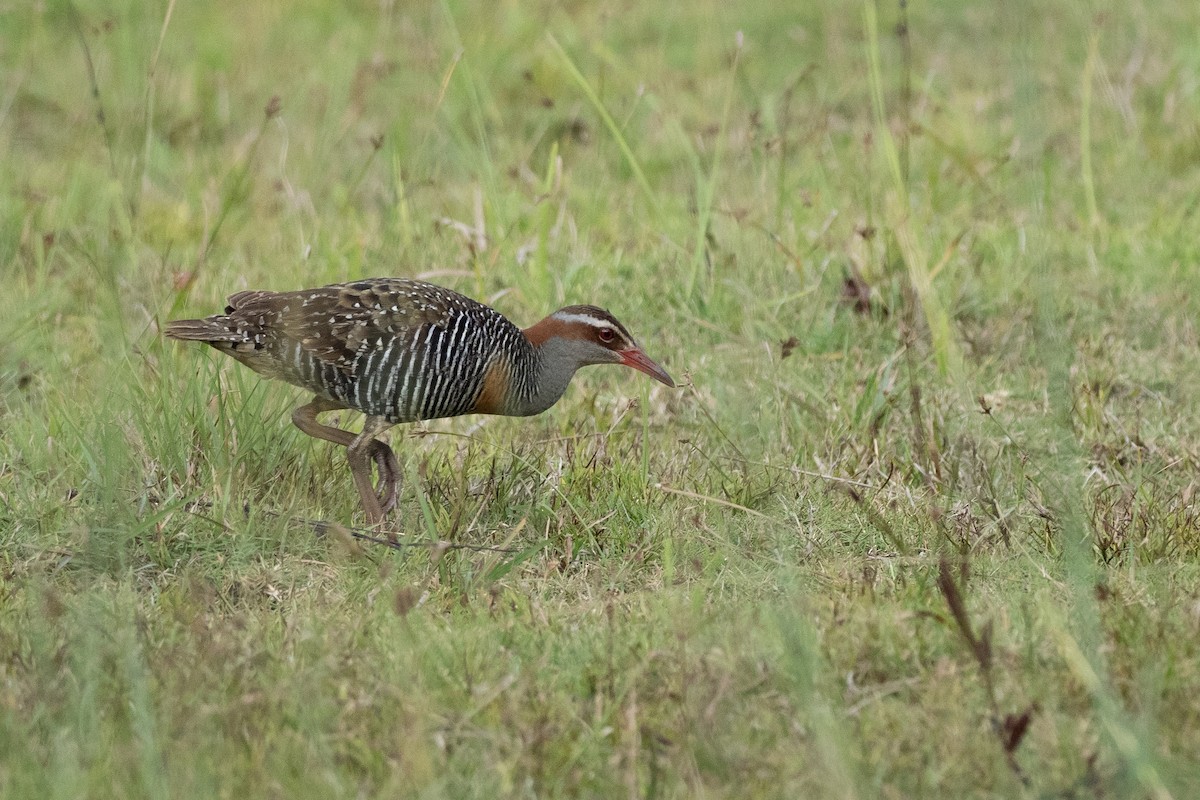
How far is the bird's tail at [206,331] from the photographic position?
4.96 metres

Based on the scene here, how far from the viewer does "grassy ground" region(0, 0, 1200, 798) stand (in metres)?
3.29

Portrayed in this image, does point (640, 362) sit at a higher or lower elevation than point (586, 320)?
lower

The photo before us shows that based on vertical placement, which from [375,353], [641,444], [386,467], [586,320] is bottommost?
[641,444]

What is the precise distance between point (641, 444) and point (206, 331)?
1432 millimetres

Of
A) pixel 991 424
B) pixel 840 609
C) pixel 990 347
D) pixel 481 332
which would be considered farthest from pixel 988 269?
pixel 840 609

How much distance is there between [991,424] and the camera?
548 centimetres

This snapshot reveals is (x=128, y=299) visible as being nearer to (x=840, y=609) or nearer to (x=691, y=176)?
(x=691, y=176)

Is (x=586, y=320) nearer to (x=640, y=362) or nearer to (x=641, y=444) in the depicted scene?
(x=640, y=362)

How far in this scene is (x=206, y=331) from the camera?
16.3 ft

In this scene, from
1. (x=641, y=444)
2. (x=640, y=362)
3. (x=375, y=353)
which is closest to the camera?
(x=375, y=353)

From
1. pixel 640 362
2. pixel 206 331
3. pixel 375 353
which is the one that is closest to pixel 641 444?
pixel 640 362

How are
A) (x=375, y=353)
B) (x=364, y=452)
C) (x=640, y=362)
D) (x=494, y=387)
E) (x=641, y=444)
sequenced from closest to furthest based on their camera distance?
(x=375, y=353) < (x=364, y=452) < (x=494, y=387) < (x=641, y=444) < (x=640, y=362)

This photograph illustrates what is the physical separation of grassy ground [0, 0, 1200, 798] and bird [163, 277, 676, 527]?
0.48 ft

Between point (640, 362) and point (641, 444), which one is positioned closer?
point (641, 444)
